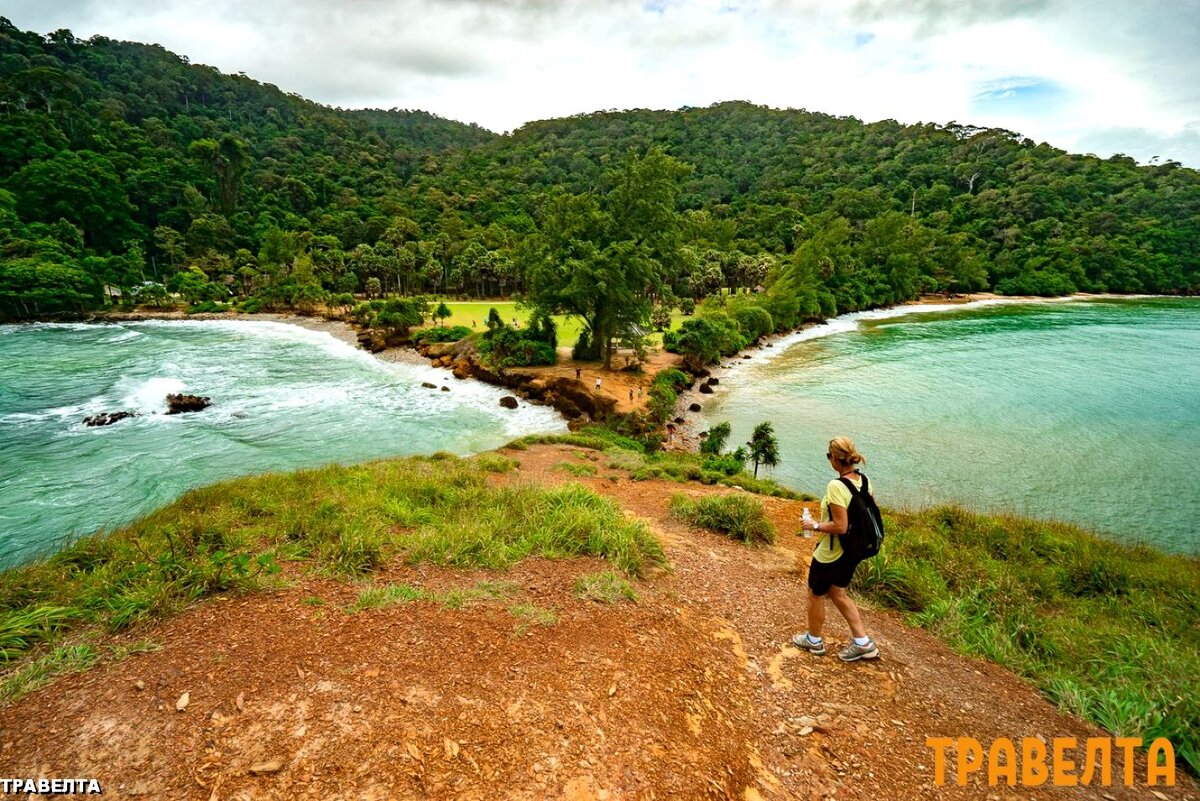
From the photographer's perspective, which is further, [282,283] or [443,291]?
[443,291]

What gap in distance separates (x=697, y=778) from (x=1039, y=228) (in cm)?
11670

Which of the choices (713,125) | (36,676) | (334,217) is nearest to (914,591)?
(36,676)

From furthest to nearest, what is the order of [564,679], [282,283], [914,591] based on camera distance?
[282,283], [914,591], [564,679]

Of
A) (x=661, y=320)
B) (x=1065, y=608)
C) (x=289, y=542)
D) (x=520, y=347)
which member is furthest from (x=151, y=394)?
(x=1065, y=608)

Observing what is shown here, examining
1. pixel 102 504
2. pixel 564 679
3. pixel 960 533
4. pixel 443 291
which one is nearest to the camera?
pixel 564 679

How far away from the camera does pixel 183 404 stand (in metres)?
22.5

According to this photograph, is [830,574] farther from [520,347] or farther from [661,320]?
[661,320]

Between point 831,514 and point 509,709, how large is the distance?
3.15 meters

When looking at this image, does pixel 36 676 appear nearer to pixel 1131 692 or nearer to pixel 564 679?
pixel 564 679

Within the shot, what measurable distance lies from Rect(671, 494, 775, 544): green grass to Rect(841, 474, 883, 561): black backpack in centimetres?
406

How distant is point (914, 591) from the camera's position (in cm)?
633

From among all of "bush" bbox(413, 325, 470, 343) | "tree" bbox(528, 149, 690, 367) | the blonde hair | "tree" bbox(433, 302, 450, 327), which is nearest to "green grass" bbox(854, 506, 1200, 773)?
the blonde hair

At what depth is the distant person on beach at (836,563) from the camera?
172 inches

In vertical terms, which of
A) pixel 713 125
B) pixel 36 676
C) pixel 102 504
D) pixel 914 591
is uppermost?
→ pixel 713 125
